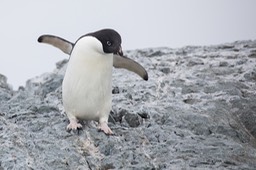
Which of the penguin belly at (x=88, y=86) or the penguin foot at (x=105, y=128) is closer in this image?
the penguin foot at (x=105, y=128)

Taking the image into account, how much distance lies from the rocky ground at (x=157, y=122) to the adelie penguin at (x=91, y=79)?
167 millimetres

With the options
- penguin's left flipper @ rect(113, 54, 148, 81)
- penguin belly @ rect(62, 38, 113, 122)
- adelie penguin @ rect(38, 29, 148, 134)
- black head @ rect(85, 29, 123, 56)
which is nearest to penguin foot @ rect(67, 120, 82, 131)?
adelie penguin @ rect(38, 29, 148, 134)

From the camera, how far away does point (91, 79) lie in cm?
673

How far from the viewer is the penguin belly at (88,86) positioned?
6.70 m

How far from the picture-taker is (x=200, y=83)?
27.9 feet

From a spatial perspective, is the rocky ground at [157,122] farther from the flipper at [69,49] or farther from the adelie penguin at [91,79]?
the flipper at [69,49]

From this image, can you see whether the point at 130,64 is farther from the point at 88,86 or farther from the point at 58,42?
the point at 88,86

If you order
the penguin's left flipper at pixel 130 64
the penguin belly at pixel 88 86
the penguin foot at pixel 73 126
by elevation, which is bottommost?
the penguin foot at pixel 73 126

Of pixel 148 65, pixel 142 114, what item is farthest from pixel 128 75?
pixel 142 114

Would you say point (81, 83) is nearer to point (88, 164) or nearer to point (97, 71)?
point (97, 71)

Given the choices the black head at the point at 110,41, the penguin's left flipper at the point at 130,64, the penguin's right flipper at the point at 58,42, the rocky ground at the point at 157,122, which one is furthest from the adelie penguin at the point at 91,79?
the penguin's left flipper at the point at 130,64

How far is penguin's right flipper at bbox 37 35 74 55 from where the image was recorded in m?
7.47

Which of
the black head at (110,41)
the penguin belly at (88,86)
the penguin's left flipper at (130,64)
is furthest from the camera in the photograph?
the penguin's left flipper at (130,64)

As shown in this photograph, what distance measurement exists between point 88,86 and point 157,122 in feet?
3.34
